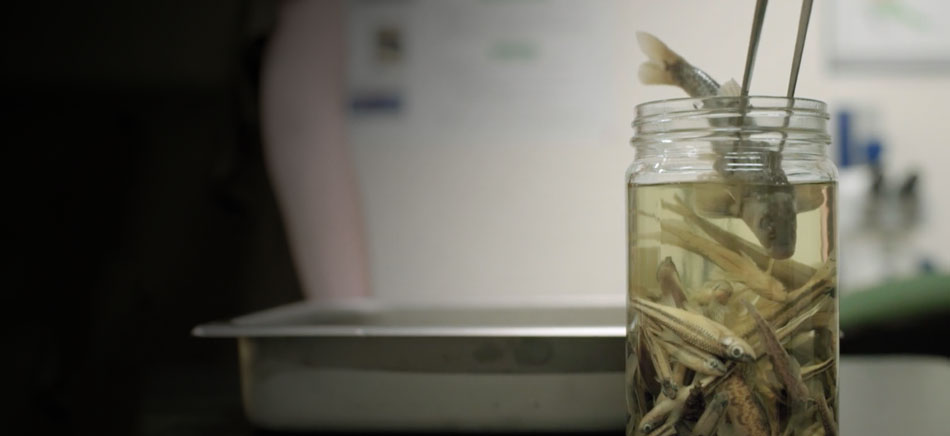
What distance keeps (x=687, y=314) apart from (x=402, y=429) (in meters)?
0.22

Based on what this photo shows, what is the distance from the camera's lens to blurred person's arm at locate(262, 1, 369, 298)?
1.00 m

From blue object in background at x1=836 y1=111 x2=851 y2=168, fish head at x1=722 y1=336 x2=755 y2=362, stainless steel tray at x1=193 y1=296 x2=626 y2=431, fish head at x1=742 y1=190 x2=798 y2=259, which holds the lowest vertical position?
stainless steel tray at x1=193 y1=296 x2=626 y2=431

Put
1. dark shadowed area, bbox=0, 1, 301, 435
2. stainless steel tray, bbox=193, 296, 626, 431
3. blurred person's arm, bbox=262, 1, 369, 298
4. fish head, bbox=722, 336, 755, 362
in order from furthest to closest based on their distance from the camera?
1. blurred person's arm, bbox=262, 1, 369, 298
2. dark shadowed area, bbox=0, 1, 301, 435
3. stainless steel tray, bbox=193, 296, 626, 431
4. fish head, bbox=722, 336, 755, 362

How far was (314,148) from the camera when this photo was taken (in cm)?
112

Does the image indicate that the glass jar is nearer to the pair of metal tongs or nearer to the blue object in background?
the pair of metal tongs

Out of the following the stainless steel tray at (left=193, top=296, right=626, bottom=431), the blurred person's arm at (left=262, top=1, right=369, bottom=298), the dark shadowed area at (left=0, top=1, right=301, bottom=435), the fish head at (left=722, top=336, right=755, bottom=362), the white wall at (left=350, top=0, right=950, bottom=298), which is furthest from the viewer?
the white wall at (left=350, top=0, right=950, bottom=298)

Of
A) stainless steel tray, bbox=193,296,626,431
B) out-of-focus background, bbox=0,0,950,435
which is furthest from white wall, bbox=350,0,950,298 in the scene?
stainless steel tray, bbox=193,296,626,431

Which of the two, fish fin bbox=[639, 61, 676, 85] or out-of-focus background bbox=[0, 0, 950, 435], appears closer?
fish fin bbox=[639, 61, 676, 85]

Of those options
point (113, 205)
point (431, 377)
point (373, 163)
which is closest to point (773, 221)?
point (431, 377)

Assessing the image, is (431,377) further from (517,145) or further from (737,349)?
(517,145)

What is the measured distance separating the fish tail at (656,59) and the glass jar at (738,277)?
0.7 inches

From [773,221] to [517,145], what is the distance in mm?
1001

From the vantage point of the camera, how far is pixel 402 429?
44 centimetres

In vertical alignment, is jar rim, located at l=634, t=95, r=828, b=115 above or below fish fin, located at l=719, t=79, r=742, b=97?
below
